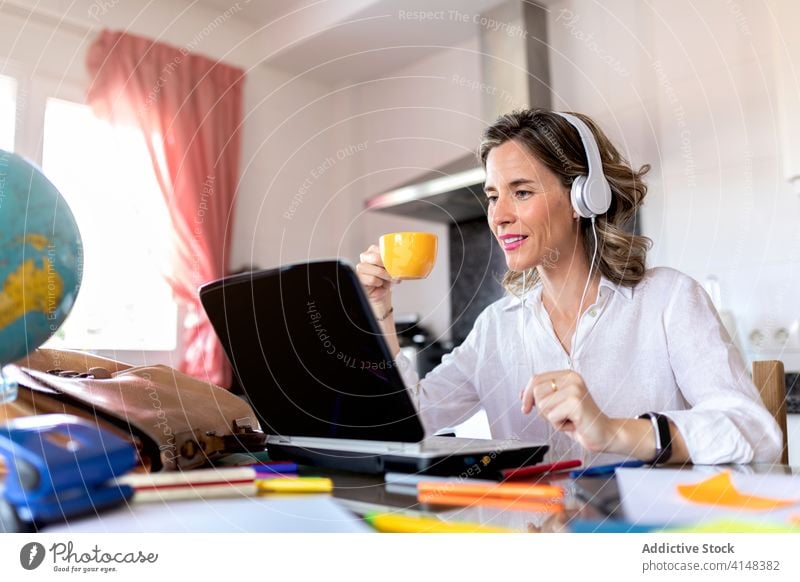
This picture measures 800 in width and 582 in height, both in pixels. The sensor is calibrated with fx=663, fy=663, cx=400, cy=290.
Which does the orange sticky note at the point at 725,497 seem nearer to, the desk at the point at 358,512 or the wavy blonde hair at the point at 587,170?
the desk at the point at 358,512

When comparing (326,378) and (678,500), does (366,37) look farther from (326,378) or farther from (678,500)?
(678,500)

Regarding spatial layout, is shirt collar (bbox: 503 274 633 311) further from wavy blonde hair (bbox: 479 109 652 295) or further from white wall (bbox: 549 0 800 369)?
white wall (bbox: 549 0 800 369)

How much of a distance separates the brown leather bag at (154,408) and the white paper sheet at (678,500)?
391 mm

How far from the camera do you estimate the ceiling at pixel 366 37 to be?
5.70 feet

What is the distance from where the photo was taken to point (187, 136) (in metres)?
2.19

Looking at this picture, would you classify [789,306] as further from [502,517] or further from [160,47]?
[160,47]

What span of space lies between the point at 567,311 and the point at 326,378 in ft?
1.81

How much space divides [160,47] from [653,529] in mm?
2027

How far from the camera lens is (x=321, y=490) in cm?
56

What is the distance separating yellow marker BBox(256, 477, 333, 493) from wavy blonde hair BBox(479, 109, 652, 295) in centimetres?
64

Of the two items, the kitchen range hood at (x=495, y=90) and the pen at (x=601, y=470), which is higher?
the kitchen range hood at (x=495, y=90)

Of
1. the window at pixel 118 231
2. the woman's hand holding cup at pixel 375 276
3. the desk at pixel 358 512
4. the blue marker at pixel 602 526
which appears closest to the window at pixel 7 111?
the window at pixel 118 231
